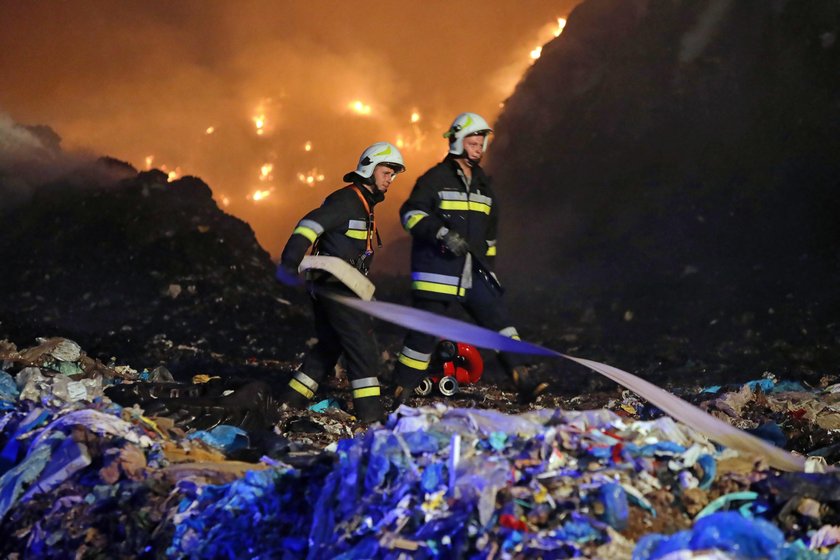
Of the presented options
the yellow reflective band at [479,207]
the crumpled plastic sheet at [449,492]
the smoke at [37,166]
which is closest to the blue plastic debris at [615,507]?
the crumpled plastic sheet at [449,492]

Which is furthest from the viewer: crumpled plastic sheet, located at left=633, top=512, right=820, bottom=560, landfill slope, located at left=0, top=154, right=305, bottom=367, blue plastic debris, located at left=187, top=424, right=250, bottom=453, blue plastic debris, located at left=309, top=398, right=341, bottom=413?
landfill slope, located at left=0, top=154, right=305, bottom=367

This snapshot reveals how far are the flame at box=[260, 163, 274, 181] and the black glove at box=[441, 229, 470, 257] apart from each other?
18.1 m

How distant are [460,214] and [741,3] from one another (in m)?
13.4

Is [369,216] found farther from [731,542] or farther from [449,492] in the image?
[731,542]

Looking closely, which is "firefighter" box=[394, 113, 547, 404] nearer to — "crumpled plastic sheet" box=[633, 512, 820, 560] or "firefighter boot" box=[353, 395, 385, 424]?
"firefighter boot" box=[353, 395, 385, 424]

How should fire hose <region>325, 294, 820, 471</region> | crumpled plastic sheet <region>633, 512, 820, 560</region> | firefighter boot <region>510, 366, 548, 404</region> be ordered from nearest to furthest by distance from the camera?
crumpled plastic sheet <region>633, 512, 820, 560</region> → fire hose <region>325, 294, 820, 471</region> → firefighter boot <region>510, 366, 548, 404</region>

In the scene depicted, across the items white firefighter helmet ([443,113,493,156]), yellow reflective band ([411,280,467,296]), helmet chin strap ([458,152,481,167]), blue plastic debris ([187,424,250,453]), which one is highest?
white firefighter helmet ([443,113,493,156])

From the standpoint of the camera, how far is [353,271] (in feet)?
16.9

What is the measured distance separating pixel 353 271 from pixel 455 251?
0.66 m

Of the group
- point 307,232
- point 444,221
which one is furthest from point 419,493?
point 444,221

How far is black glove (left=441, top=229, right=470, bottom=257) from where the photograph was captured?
512 centimetres

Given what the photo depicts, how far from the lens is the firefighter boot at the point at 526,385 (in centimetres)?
515

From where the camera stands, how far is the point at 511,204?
65.2 feet

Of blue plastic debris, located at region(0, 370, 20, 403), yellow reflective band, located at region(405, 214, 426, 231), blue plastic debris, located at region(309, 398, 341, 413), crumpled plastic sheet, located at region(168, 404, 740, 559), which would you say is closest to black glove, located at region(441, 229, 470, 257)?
yellow reflective band, located at region(405, 214, 426, 231)
